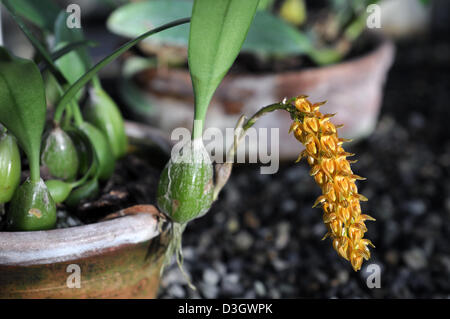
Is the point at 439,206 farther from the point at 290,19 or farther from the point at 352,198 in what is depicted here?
the point at 352,198

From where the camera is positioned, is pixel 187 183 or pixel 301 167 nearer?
pixel 187 183

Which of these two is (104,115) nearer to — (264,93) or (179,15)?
(179,15)

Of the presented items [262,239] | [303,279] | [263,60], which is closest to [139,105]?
[263,60]

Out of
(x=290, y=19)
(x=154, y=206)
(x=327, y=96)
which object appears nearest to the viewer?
(x=154, y=206)

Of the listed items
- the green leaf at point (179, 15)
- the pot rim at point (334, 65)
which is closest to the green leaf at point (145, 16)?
the green leaf at point (179, 15)

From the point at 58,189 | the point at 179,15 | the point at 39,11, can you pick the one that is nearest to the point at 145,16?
the point at 179,15

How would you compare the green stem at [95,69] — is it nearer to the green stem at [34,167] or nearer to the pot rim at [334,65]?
the green stem at [34,167]

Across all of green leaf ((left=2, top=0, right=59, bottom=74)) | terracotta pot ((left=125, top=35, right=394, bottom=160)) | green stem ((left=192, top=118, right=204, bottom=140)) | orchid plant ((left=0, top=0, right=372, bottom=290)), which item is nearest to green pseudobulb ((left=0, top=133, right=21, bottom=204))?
orchid plant ((left=0, top=0, right=372, bottom=290))
